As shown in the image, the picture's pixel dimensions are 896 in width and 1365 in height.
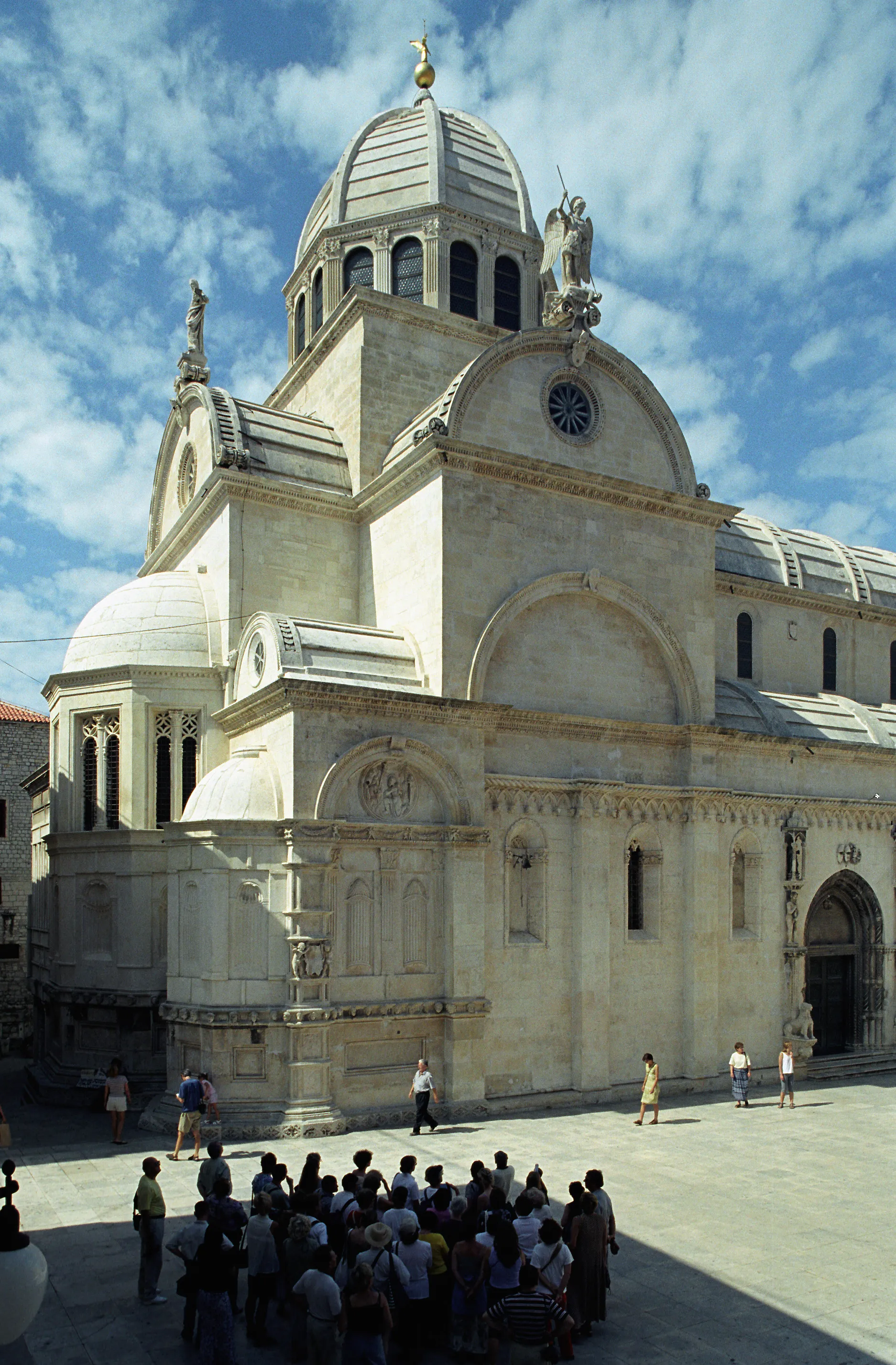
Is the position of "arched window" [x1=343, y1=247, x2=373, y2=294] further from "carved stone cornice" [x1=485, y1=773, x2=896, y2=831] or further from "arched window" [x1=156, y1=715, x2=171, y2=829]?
"carved stone cornice" [x1=485, y1=773, x2=896, y2=831]

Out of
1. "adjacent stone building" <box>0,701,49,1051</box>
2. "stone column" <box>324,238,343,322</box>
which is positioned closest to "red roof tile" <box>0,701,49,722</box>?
"adjacent stone building" <box>0,701,49,1051</box>

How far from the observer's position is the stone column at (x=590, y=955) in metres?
23.0

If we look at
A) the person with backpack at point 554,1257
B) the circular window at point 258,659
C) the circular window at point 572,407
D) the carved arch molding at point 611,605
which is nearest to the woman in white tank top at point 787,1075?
the carved arch molding at point 611,605

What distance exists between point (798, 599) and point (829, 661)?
257cm

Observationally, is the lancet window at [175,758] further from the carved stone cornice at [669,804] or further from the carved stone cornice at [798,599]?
the carved stone cornice at [798,599]

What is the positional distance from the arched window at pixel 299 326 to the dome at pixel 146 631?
34.0ft

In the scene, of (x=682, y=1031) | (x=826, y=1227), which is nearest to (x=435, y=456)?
(x=682, y=1031)

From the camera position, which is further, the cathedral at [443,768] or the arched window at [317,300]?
the arched window at [317,300]

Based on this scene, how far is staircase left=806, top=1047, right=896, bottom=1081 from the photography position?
26672mm

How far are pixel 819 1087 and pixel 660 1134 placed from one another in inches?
277

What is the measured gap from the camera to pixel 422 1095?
64.2 feet

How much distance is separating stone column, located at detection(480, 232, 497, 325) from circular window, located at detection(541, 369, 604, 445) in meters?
5.90

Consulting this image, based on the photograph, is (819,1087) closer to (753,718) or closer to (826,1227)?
(753,718)

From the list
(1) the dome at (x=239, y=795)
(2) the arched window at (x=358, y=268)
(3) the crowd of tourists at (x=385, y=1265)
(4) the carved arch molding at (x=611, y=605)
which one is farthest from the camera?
(2) the arched window at (x=358, y=268)
